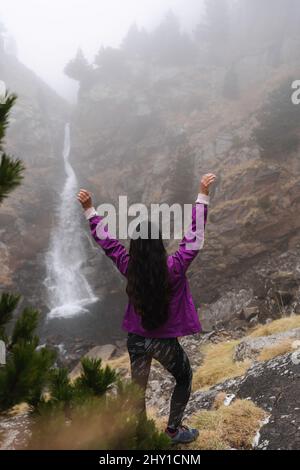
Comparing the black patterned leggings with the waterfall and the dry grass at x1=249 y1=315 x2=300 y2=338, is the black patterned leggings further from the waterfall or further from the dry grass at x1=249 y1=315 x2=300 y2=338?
the waterfall

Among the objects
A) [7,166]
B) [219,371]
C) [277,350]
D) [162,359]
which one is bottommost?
[219,371]

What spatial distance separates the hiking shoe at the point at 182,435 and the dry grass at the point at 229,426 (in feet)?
0.28

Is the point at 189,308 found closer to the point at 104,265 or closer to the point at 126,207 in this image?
the point at 104,265

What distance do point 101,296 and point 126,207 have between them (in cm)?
1016

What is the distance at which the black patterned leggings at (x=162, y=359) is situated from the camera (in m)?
3.78

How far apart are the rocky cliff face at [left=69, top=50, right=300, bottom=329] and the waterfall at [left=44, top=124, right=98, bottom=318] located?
3.03 metres

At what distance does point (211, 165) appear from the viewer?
91.2 feet

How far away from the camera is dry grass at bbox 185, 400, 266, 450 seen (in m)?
4.33

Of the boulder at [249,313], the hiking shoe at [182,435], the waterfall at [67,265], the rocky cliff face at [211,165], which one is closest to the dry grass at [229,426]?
the hiking shoe at [182,435]

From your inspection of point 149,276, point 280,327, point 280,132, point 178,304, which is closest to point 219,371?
point 280,327

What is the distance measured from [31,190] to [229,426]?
33179mm

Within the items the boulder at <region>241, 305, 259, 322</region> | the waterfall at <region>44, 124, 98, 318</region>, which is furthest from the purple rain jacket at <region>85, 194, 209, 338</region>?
the waterfall at <region>44, 124, 98, 318</region>

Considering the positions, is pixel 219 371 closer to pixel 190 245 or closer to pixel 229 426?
pixel 229 426

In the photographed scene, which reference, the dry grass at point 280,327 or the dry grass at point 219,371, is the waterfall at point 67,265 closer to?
the dry grass at point 219,371
